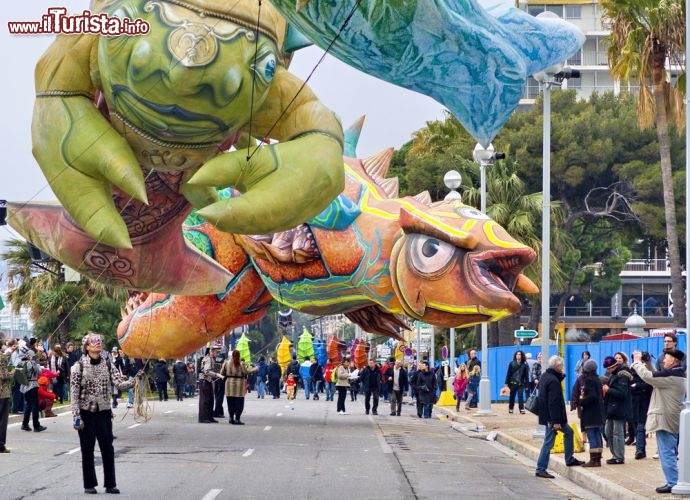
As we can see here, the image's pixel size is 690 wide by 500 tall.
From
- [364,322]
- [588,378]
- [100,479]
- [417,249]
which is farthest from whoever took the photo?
[364,322]

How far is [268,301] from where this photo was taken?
27703 mm

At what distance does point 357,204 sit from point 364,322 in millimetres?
3255

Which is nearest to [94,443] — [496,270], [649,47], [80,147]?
[80,147]

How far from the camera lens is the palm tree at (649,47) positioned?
32500mm

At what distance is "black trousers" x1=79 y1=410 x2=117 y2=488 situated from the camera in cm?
1380

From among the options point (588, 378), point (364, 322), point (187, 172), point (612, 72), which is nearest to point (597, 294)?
point (612, 72)

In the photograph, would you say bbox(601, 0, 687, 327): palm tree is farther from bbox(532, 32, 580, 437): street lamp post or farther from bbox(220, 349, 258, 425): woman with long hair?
bbox(220, 349, 258, 425): woman with long hair

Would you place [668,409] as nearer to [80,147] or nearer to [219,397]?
[80,147]

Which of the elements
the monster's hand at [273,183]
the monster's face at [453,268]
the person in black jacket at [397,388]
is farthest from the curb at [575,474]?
the person in black jacket at [397,388]

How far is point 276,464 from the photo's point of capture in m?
18.3

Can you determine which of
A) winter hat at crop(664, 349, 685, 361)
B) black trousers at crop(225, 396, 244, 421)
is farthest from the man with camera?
black trousers at crop(225, 396, 244, 421)

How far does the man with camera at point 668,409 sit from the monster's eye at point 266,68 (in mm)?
6179

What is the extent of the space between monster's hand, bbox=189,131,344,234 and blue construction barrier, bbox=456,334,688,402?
12.3 m

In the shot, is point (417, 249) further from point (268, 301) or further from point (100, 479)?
point (100, 479)
